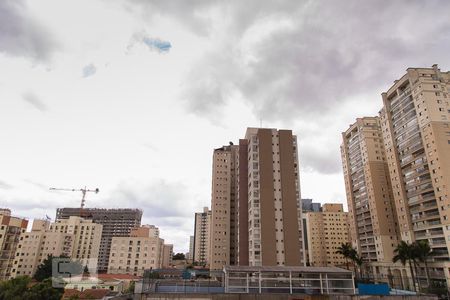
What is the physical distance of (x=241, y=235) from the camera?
86.2 metres

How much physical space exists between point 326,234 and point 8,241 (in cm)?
14654

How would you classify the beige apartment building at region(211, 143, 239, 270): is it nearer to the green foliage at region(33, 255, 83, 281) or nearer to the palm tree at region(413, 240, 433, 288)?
the green foliage at region(33, 255, 83, 281)

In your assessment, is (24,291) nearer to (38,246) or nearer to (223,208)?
(223,208)

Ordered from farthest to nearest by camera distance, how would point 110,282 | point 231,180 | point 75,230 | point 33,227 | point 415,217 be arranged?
point 75,230 → point 33,227 → point 231,180 → point 415,217 → point 110,282

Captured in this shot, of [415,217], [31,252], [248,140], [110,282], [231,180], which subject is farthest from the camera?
[31,252]

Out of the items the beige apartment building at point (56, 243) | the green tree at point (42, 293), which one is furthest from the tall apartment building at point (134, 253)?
the green tree at point (42, 293)

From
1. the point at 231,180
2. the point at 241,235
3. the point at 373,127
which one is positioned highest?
→ the point at 373,127

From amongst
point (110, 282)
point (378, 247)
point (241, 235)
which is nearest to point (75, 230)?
point (110, 282)

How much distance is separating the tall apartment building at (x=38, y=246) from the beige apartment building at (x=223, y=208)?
2641 inches

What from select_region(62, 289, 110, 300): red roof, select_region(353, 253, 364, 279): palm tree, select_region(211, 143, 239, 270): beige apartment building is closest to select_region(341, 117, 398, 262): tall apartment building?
select_region(353, 253, 364, 279): palm tree

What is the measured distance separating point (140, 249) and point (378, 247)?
86.5 m

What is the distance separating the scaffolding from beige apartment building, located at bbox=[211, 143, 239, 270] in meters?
56.6

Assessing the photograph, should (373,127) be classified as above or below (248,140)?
above

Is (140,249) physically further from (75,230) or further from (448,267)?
(448,267)
